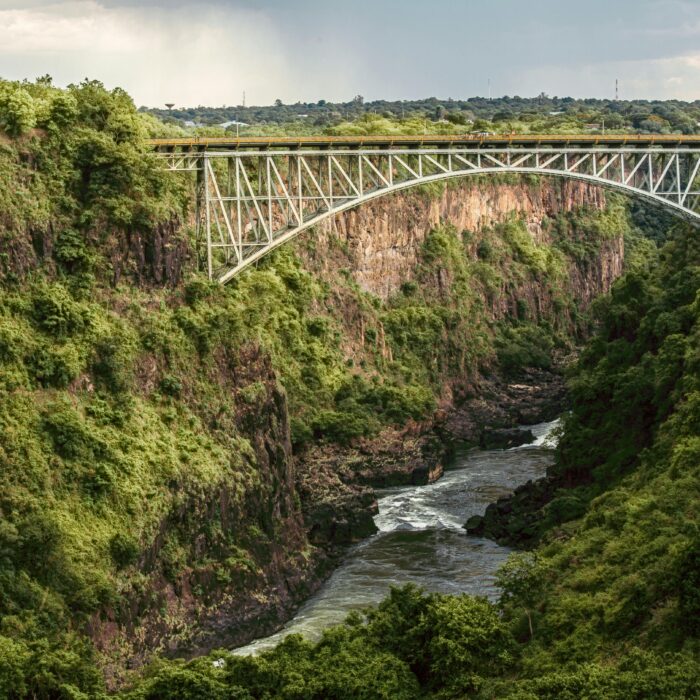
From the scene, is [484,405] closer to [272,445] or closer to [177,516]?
[272,445]

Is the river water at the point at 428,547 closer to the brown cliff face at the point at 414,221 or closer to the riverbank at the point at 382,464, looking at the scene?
the riverbank at the point at 382,464

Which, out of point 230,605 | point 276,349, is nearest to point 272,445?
point 230,605

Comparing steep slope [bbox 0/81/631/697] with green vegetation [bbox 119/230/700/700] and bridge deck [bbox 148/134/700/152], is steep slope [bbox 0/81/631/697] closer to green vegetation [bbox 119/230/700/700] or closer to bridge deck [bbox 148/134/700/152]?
bridge deck [bbox 148/134/700/152]

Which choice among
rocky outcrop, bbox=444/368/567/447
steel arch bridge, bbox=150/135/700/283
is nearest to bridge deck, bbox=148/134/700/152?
steel arch bridge, bbox=150/135/700/283

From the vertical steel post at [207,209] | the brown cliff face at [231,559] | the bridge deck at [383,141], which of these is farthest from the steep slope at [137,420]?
the bridge deck at [383,141]

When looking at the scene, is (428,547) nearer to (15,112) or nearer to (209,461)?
(209,461)

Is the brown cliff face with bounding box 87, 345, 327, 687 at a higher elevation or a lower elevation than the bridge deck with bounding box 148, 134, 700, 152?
lower

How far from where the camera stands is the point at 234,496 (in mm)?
58625

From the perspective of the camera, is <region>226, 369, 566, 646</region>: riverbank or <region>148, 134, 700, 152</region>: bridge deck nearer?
<region>226, 369, 566, 646</region>: riverbank

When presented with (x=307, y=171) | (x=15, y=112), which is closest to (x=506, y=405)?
(x=307, y=171)

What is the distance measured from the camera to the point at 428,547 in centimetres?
6594

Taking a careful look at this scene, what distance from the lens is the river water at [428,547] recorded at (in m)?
58.8

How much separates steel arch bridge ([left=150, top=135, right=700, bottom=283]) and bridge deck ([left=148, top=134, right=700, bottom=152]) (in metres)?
0.05

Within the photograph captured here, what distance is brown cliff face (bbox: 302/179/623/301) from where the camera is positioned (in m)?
88.2
